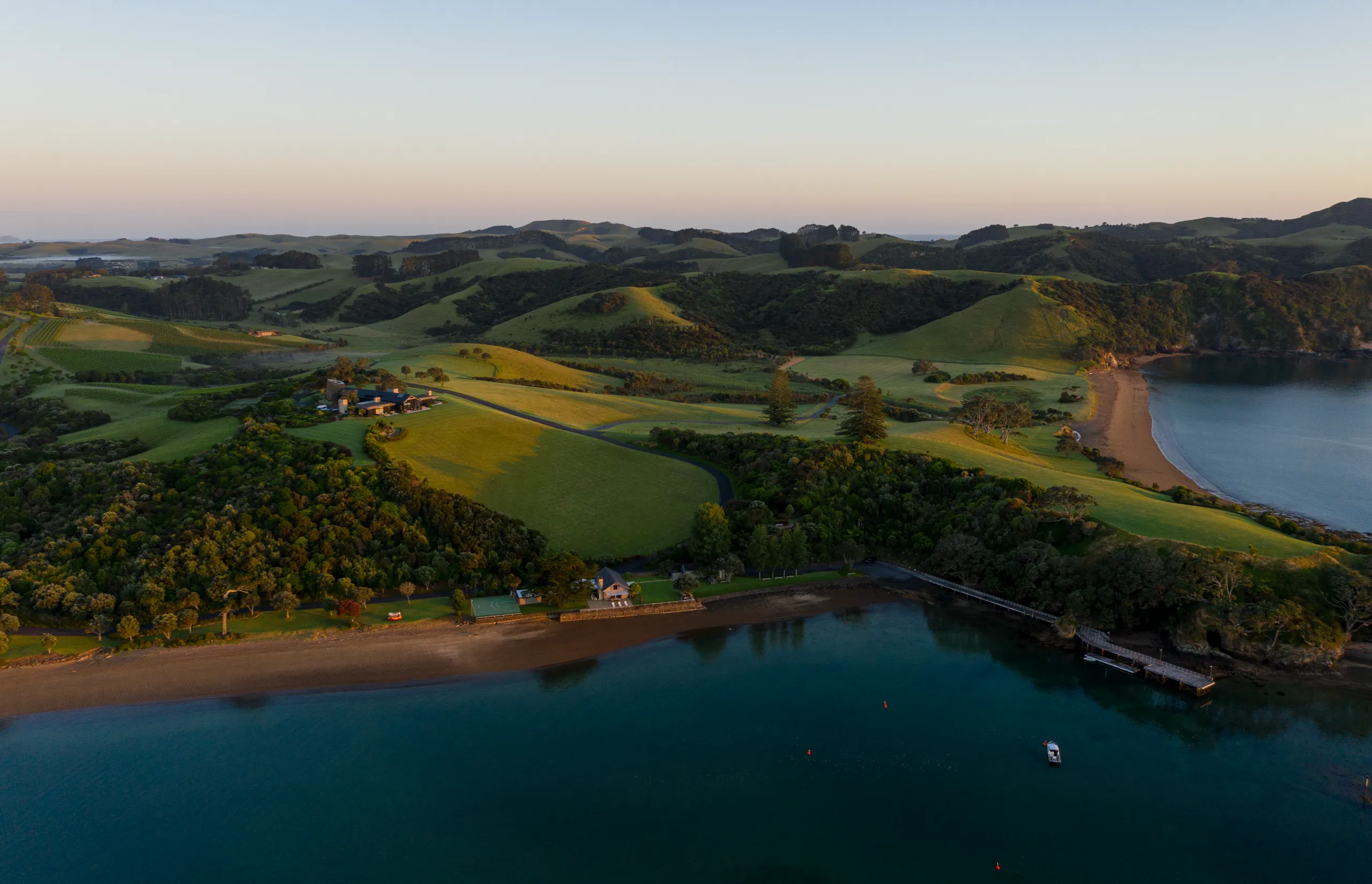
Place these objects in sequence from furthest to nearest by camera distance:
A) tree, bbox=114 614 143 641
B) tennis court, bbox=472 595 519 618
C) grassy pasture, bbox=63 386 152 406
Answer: grassy pasture, bbox=63 386 152 406 < tennis court, bbox=472 595 519 618 < tree, bbox=114 614 143 641

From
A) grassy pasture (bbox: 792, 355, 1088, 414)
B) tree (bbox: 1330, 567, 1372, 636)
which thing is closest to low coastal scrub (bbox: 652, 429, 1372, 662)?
tree (bbox: 1330, 567, 1372, 636)

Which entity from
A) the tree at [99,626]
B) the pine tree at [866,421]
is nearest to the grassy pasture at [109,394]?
the tree at [99,626]

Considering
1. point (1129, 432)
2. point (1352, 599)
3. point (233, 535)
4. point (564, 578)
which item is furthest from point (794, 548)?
point (1129, 432)

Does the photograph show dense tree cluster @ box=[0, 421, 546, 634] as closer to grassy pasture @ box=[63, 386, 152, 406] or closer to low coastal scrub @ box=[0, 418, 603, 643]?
low coastal scrub @ box=[0, 418, 603, 643]

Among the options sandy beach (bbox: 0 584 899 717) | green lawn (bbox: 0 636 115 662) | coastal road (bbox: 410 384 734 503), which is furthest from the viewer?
coastal road (bbox: 410 384 734 503)

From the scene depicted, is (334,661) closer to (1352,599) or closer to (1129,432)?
(1352,599)

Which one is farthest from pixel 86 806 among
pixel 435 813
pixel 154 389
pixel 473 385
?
pixel 154 389
